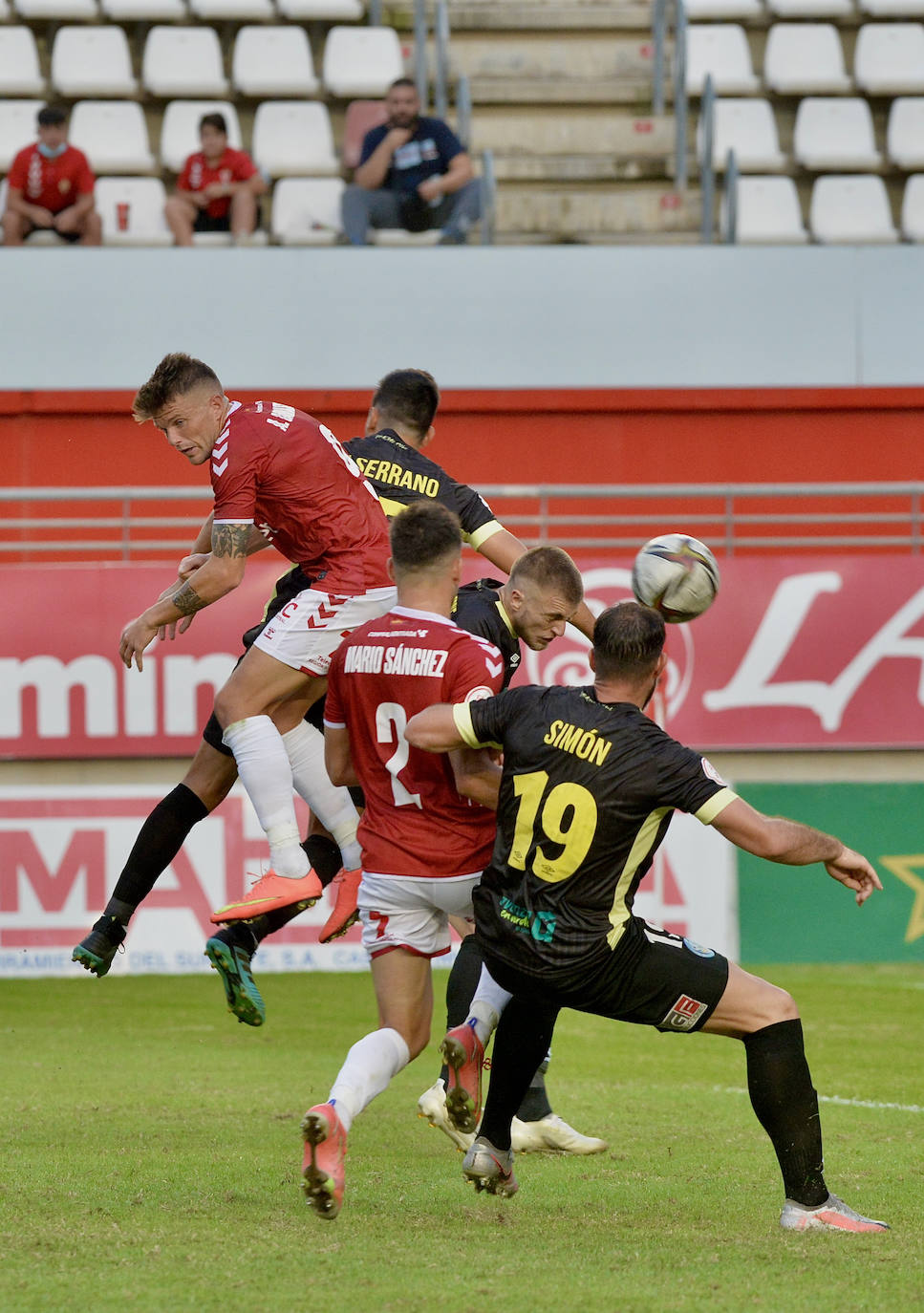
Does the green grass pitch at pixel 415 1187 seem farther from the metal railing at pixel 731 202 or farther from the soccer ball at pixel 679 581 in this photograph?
the metal railing at pixel 731 202

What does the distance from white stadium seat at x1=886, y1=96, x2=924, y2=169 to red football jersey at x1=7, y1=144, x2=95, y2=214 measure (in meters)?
7.07

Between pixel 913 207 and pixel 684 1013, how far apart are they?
38.1 ft

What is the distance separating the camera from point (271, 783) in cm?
579

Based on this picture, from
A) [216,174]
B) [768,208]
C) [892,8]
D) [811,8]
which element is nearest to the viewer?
[216,174]

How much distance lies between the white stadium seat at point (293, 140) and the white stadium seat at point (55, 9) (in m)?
1.88

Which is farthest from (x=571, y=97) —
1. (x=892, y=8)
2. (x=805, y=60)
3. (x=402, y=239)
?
(x=402, y=239)

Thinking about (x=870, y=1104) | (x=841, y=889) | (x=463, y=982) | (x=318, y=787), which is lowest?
(x=841, y=889)

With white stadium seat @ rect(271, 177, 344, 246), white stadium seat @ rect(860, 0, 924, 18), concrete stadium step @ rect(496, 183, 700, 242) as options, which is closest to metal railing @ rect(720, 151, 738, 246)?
concrete stadium step @ rect(496, 183, 700, 242)

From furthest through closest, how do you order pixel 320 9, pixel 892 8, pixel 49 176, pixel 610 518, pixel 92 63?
pixel 892 8 → pixel 320 9 → pixel 92 63 → pixel 49 176 → pixel 610 518

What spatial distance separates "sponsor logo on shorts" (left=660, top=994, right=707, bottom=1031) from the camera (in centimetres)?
457

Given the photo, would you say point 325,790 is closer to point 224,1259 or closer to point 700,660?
point 224,1259

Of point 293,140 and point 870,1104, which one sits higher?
point 293,140

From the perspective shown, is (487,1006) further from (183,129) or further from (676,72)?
(676,72)

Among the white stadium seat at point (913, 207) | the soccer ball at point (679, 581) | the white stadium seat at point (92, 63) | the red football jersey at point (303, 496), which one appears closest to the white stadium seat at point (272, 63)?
the white stadium seat at point (92, 63)
